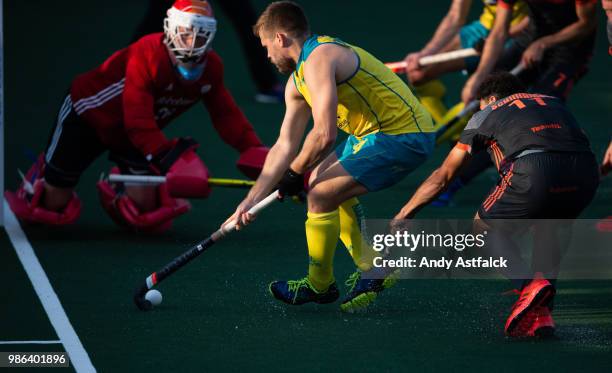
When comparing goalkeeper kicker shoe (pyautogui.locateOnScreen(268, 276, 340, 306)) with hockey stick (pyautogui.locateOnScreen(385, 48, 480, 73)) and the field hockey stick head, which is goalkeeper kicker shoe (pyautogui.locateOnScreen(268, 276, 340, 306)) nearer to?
the field hockey stick head

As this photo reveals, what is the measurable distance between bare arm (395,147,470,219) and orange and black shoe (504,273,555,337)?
1.70 feet

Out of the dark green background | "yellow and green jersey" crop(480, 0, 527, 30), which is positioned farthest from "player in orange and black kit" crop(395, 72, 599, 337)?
"yellow and green jersey" crop(480, 0, 527, 30)

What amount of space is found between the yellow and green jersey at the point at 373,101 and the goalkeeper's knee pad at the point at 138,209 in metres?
1.51

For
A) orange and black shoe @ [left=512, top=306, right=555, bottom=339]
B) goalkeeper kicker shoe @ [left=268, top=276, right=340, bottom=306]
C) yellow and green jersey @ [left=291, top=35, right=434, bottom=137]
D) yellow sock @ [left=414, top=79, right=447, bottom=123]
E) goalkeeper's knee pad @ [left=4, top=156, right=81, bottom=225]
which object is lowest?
goalkeeper's knee pad @ [left=4, top=156, right=81, bottom=225]

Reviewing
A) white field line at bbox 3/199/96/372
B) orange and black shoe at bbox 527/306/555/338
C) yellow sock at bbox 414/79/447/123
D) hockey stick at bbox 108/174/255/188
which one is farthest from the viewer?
yellow sock at bbox 414/79/447/123

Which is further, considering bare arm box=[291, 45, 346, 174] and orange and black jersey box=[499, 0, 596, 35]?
orange and black jersey box=[499, 0, 596, 35]

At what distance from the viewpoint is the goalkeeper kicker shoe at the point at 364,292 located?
528cm

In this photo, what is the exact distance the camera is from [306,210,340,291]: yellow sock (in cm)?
519

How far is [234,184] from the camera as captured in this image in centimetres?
629

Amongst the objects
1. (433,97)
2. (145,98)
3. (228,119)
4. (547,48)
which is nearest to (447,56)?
(433,97)

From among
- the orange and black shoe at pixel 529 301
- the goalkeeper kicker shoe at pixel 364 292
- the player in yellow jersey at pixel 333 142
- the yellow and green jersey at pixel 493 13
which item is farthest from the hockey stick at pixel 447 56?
the orange and black shoe at pixel 529 301

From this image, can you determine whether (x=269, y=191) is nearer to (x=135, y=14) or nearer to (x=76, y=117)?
(x=76, y=117)

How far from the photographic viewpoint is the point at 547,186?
4.89m

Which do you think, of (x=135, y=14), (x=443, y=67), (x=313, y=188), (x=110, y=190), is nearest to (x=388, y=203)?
(x=443, y=67)
